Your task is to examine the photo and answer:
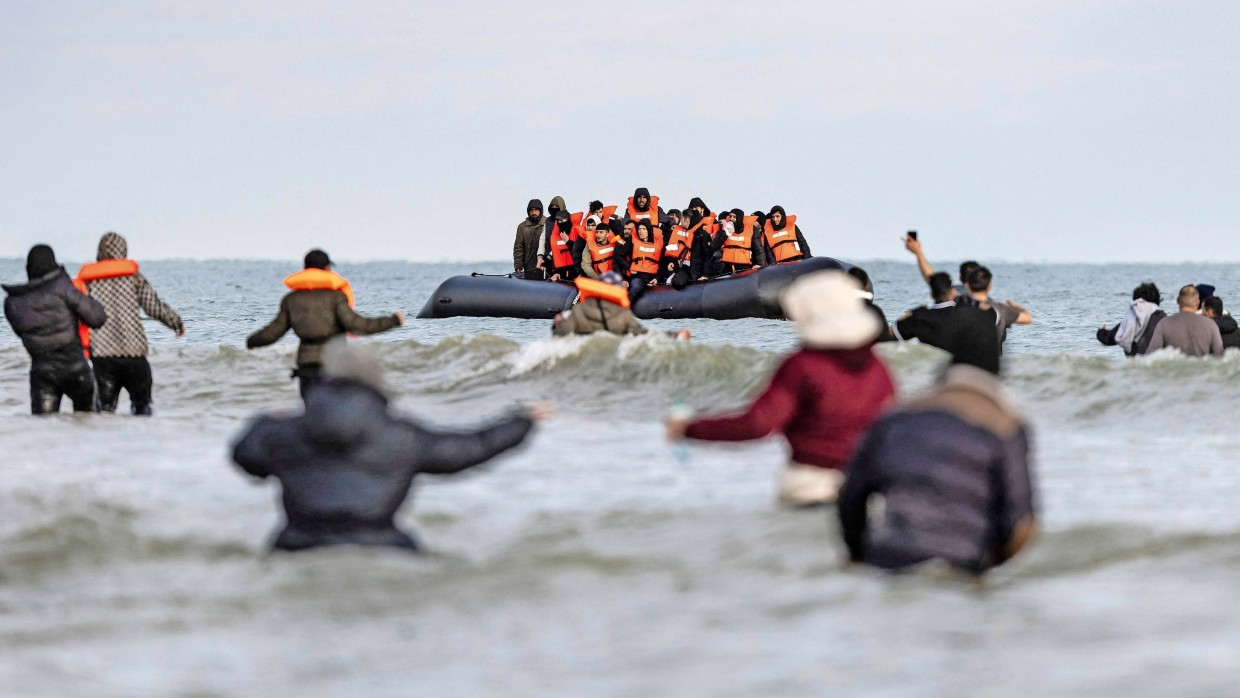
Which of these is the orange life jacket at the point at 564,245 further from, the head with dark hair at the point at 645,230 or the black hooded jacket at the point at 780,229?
the black hooded jacket at the point at 780,229

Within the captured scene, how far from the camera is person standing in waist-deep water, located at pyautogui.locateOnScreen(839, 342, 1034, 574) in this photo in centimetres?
439

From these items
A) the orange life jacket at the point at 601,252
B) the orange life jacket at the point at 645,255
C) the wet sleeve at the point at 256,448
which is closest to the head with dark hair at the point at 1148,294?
the wet sleeve at the point at 256,448

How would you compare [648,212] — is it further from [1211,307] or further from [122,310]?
[122,310]

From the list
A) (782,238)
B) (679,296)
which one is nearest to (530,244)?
(679,296)

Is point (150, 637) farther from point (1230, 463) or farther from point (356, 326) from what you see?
point (1230, 463)

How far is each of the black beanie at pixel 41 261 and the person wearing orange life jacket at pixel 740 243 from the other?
12.4m

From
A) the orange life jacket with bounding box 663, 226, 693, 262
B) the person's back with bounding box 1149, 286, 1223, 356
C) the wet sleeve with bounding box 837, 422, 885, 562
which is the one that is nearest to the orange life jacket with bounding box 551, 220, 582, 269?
the orange life jacket with bounding box 663, 226, 693, 262

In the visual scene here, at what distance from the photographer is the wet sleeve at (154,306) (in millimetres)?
9898

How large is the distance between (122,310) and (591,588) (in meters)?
5.57

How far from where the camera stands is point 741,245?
70.7ft

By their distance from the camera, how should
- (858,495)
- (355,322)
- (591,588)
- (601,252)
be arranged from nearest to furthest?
1. (858,495)
2. (591,588)
3. (355,322)
4. (601,252)

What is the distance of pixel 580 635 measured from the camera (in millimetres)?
4859

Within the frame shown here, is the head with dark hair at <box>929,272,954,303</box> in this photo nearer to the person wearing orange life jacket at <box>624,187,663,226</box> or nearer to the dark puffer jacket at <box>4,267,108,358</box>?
the dark puffer jacket at <box>4,267,108,358</box>

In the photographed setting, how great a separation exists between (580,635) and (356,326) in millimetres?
4565
